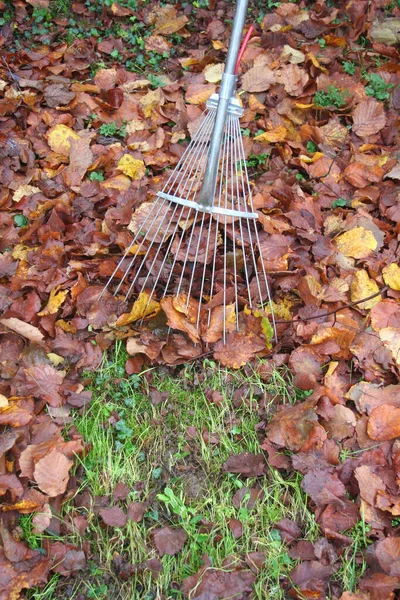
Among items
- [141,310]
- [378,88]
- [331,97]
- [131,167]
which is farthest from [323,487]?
[378,88]

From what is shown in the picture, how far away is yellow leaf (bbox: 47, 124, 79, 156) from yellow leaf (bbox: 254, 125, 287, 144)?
3.00 feet

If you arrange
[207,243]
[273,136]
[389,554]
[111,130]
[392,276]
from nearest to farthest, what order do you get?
[389,554], [207,243], [392,276], [273,136], [111,130]

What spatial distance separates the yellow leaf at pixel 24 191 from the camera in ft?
8.45

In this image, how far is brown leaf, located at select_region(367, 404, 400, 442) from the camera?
Result: 1847 mm

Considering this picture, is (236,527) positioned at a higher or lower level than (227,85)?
lower

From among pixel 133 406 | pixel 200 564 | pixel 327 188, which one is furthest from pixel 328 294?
pixel 200 564

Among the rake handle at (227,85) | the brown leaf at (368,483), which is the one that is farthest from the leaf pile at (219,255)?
the rake handle at (227,85)

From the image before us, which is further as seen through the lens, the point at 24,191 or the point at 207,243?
the point at 24,191

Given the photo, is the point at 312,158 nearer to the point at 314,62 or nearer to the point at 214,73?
the point at 314,62

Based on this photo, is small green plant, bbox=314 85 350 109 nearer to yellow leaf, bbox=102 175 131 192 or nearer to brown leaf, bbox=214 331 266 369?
yellow leaf, bbox=102 175 131 192

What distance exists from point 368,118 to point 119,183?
1.28m

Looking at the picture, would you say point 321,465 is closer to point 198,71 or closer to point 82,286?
point 82,286

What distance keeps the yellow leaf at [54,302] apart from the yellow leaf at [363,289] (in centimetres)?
115

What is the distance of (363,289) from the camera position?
220 centimetres
